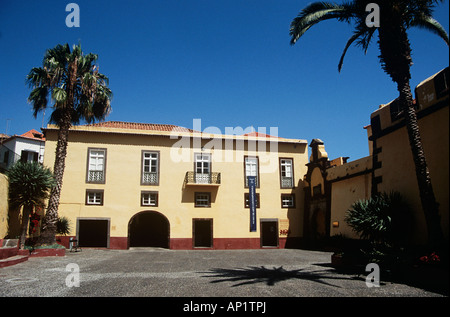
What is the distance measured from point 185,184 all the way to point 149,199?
2.77 meters

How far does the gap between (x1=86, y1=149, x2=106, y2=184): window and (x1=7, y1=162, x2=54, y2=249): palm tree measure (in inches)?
241

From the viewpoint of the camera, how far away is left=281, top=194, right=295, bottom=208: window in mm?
26984

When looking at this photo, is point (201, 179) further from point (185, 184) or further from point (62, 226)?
Answer: point (62, 226)

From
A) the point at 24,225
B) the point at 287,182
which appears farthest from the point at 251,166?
the point at 24,225

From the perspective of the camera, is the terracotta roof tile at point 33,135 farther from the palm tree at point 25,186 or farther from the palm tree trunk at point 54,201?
the palm tree at point 25,186

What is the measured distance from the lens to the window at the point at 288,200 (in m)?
27.0

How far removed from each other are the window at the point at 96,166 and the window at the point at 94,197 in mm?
738

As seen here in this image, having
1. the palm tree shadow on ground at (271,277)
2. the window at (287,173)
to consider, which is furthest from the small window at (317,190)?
the palm tree shadow on ground at (271,277)

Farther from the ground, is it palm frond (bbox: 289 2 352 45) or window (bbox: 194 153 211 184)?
palm frond (bbox: 289 2 352 45)

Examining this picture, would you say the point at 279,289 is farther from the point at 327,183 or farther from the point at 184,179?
the point at 184,179

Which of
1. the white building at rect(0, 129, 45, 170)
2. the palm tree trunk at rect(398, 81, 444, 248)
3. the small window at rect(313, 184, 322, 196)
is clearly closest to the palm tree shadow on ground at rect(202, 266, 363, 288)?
the palm tree trunk at rect(398, 81, 444, 248)

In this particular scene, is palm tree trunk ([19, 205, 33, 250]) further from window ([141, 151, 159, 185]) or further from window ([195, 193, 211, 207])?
window ([195, 193, 211, 207])
